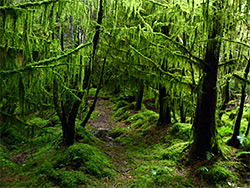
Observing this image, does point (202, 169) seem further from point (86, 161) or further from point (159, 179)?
point (86, 161)

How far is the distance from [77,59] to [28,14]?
1521mm

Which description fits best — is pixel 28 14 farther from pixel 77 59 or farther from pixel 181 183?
pixel 181 183

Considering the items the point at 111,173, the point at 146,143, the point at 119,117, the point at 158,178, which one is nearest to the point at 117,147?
the point at 146,143

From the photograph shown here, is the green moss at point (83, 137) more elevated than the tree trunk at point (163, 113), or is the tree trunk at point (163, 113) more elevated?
the tree trunk at point (163, 113)

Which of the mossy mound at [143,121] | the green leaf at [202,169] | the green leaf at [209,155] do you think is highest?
the green leaf at [209,155]

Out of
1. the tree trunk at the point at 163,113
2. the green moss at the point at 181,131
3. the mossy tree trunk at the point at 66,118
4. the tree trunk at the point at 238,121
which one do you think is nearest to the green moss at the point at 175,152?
the green moss at the point at 181,131

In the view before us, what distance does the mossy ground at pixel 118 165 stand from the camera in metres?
5.27

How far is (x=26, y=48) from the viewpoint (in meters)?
3.81

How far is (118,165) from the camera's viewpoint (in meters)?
6.76

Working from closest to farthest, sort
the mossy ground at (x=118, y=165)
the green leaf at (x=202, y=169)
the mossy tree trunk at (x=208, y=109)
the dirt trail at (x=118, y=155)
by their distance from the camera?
the mossy ground at (x=118, y=165), the green leaf at (x=202, y=169), the mossy tree trunk at (x=208, y=109), the dirt trail at (x=118, y=155)

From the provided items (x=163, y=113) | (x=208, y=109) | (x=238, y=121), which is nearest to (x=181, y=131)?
(x=163, y=113)

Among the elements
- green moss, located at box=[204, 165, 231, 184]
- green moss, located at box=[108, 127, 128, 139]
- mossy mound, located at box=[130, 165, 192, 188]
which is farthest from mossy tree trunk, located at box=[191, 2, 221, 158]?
green moss, located at box=[108, 127, 128, 139]

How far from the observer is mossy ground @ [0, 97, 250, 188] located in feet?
17.3

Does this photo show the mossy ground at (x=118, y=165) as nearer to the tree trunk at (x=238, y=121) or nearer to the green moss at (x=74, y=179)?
the green moss at (x=74, y=179)
